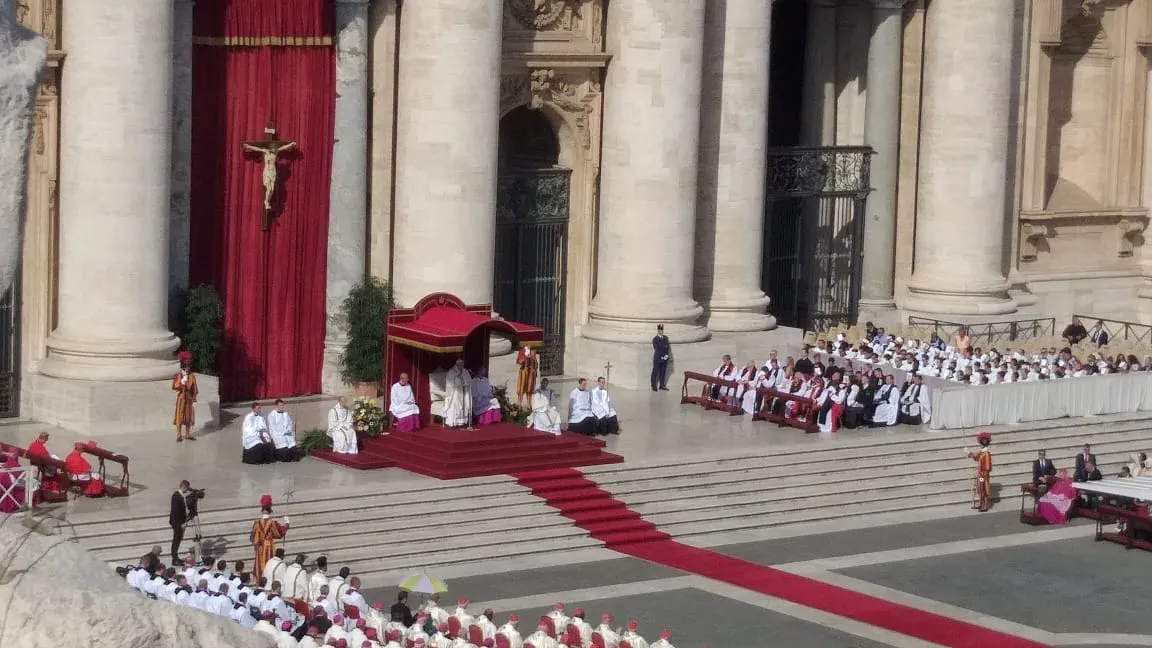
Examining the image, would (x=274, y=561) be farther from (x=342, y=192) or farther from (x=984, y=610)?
(x=342, y=192)

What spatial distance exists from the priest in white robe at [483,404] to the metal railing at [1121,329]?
2116 centimetres

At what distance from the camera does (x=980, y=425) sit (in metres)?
43.6

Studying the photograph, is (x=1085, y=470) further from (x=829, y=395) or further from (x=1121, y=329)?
(x=1121, y=329)

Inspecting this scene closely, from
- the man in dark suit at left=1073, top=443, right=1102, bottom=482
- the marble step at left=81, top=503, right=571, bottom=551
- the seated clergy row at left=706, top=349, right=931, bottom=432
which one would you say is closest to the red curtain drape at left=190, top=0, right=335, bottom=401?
the seated clergy row at left=706, top=349, right=931, bottom=432

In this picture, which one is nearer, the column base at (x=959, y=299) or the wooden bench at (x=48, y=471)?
the wooden bench at (x=48, y=471)

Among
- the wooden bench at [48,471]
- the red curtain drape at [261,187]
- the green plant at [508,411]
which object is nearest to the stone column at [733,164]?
the red curtain drape at [261,187]

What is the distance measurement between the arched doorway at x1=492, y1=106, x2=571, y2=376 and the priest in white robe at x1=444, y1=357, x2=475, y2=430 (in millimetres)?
8979

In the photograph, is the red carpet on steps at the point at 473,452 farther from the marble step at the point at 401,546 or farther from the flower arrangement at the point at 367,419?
the marble step at the point at 401,546

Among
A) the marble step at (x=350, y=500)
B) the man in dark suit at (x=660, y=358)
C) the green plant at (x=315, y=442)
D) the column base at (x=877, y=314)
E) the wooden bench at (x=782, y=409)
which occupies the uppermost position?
the column base at (x=877, y=314)

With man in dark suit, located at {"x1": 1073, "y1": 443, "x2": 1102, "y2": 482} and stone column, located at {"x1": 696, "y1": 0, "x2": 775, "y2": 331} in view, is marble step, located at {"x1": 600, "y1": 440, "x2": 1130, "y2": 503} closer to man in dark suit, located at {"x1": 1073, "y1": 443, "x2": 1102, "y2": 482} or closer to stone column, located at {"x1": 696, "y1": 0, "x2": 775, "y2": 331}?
man in dark suit, located at {"x1": 1073, "y1": 443, "x2": 1102, "y2": 482}

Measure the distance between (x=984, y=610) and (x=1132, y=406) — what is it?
1462 cm

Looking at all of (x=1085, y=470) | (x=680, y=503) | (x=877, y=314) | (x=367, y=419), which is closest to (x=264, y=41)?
(x=367, y=419)

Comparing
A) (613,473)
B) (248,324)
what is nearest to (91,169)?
(248,324)

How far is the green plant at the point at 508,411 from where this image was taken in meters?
39.8
